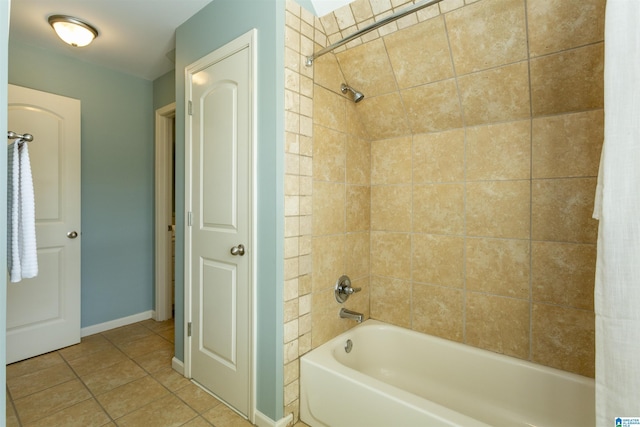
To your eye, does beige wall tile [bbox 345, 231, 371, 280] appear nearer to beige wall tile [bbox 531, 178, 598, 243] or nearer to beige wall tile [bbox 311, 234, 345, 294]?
beige wall tile [bbox 311, 234, 345, 294]

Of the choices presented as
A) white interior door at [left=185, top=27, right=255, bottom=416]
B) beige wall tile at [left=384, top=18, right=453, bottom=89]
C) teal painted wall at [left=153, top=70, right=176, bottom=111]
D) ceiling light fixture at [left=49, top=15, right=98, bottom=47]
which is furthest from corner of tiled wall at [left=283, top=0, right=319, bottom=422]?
teal painted wall at [left=153, top=70, right=176, bottom=111]

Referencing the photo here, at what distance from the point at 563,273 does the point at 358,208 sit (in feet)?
3.66

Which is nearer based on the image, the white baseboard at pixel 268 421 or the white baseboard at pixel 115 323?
the white baseboard at pixel 268 421

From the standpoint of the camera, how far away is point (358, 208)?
6.74 feet

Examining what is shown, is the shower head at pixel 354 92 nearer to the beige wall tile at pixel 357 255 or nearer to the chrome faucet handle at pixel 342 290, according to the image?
the beige wall tile at pixel 357 255

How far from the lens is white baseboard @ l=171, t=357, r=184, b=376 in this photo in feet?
7.00

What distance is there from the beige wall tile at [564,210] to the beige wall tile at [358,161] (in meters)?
0.95

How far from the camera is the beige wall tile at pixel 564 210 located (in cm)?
143

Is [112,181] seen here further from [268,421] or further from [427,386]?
[427,386]

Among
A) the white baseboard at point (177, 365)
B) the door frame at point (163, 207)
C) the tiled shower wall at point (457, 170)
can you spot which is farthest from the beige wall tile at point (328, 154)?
the door frame at point (163, 207)

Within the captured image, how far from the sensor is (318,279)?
1.76m

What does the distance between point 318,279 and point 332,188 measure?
0.53 meters

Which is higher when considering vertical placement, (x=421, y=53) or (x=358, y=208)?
(x=421, y=53)

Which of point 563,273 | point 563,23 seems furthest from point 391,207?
point 563,23
